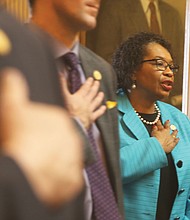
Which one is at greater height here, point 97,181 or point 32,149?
point 32,149

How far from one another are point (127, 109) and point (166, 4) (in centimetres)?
183

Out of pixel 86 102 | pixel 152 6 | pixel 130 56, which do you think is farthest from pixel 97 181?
pixel 152 6

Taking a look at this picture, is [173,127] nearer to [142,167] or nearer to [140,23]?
[142,167]

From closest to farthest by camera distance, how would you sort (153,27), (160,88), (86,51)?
(86,51) → (160,88) → (153,27)

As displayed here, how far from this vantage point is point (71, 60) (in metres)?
0.95

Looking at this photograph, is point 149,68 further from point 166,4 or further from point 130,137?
point 166,4

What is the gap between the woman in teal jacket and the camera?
1813mm

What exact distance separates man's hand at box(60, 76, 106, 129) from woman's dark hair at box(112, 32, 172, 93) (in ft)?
3.44

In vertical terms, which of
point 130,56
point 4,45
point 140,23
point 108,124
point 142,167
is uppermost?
point 4,45

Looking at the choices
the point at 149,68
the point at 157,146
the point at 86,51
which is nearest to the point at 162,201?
the point at 157,146

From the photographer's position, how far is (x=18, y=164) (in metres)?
0.43

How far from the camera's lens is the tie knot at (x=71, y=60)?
37.1 inches

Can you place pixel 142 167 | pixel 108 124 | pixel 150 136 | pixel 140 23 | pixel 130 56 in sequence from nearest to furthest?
pixel 108 124 < pixel 142 167 < pixel 150 136 < pixel 130 56 < pixel 140 23

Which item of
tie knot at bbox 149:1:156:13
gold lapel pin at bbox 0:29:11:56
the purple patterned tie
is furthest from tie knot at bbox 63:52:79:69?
tie knot at bbox 149:1:156:13
